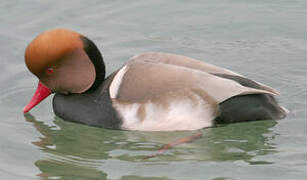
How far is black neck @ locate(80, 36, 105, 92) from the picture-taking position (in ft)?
21.0

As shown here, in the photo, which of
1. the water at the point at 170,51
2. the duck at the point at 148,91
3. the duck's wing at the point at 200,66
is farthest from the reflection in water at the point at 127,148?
the duck's wing at the point at 200,66

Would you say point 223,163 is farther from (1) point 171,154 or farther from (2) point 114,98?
(2) point 114,98

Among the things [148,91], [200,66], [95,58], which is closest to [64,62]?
[95,58]

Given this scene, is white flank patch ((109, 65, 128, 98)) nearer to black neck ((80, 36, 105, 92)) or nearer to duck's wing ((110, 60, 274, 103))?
duck's wing ((110, 60, 274, 103))

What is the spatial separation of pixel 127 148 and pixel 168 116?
467 mm

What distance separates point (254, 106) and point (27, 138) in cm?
212

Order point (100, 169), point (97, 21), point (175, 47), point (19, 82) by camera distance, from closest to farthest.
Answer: point (100, 169)
point (19, 82)
point (175, 47)
point (97, 21)

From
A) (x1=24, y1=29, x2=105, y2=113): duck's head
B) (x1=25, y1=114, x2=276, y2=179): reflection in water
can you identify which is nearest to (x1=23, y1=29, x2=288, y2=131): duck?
(x1=24, y1=29, x2=105, y2=113): duck's head

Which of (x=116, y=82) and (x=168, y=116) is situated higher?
(x=116, y=82)

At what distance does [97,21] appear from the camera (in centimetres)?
929

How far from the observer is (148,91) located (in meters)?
6.24

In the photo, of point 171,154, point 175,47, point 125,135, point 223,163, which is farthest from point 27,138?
point 175,47

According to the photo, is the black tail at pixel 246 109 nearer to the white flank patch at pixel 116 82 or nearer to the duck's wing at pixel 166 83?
the duck's wing at pixel 166 83

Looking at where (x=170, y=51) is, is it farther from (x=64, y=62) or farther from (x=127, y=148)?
(x=127, y=148)
